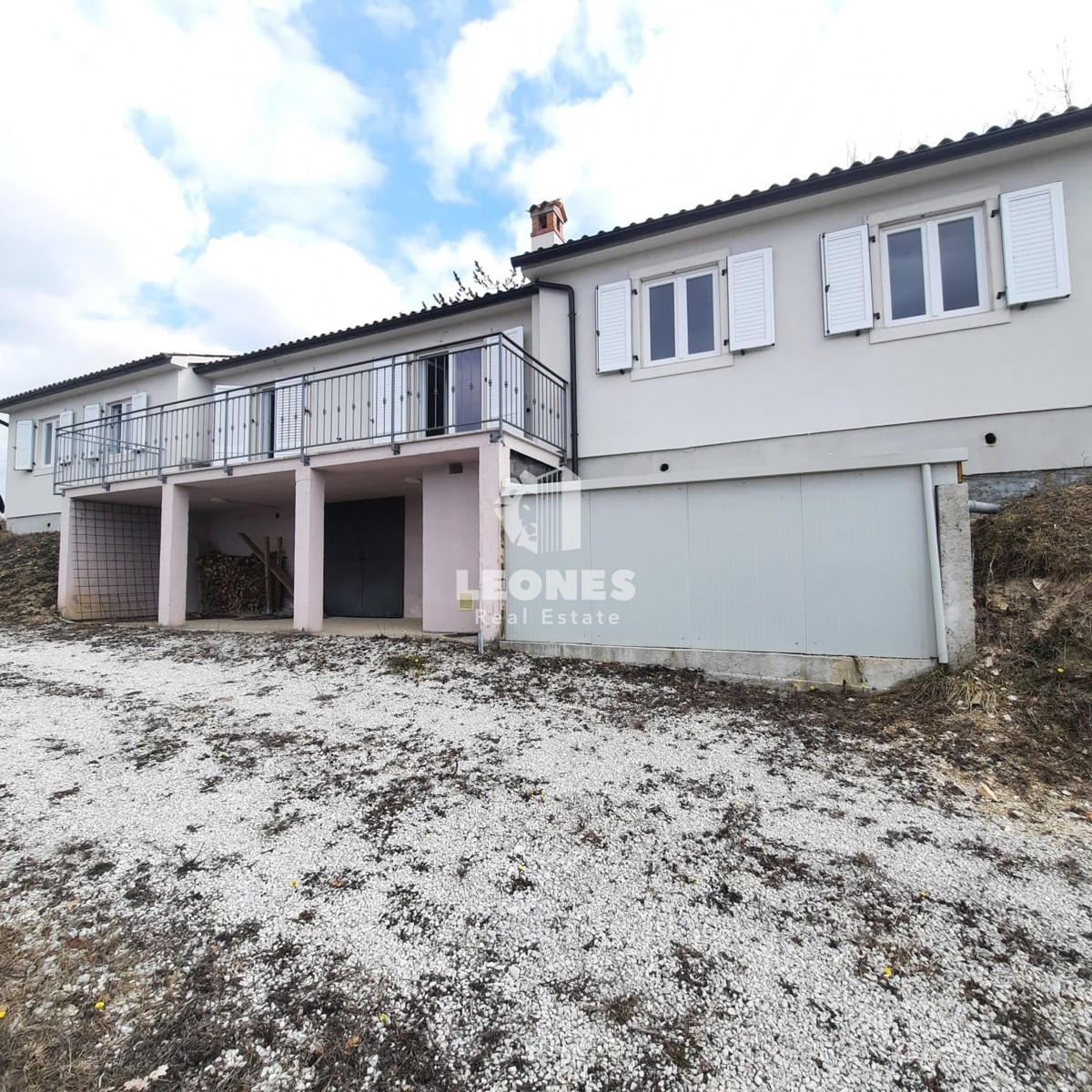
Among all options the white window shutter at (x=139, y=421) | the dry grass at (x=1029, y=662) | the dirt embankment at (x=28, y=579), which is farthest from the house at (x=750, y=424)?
the dirt embankment at (x=28, y=579)

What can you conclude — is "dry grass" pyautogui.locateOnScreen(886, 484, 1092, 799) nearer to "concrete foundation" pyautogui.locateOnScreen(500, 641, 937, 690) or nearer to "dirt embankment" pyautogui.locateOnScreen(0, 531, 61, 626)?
"concrete foundation" pyautogui.locateOnScreen(500, 641, 937, 690)

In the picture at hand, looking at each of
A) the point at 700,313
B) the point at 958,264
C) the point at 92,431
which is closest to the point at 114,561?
the point at 92,431

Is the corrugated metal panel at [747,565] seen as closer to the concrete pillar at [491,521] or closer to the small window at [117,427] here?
the concrete pillar at [491,521]

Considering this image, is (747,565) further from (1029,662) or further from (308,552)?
(308,552)

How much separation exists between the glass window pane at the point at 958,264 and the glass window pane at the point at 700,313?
109 inches

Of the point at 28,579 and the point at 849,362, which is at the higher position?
the point at 849,362

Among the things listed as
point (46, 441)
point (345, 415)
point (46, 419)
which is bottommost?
point (345, 415)

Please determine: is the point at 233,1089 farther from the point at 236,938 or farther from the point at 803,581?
the point at 803,581

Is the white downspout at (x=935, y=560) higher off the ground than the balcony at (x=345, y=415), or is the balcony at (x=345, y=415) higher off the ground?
the balcony at (x=345, y=415)

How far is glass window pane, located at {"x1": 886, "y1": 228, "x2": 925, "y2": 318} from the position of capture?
7035 millimetres

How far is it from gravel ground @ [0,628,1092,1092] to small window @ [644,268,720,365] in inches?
223

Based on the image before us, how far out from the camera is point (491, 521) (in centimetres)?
711

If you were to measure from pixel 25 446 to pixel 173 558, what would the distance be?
9889 millimetres

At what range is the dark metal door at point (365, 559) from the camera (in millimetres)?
10961
